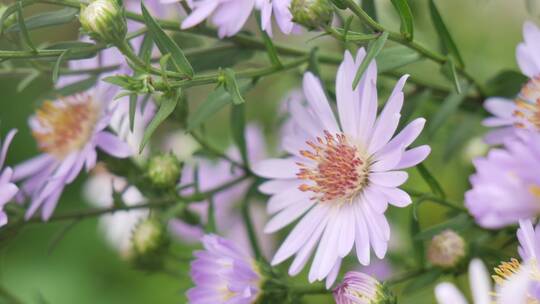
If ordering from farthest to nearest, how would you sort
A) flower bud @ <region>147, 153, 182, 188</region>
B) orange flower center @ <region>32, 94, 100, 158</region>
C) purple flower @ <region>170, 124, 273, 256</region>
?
1. purple flower @ <region>170, 124, 273, 256</region>
2. orange flower center @ <region>32, 94, 100, 158</region>
3. flower bud @ <region>147, 153, 182, 188</region>

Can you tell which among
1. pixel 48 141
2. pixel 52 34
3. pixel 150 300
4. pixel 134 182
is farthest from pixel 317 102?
pixel 52 34

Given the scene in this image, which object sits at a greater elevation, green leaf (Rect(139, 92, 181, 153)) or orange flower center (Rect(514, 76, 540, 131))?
green leaf (Rect(139, 92, 181, 153))

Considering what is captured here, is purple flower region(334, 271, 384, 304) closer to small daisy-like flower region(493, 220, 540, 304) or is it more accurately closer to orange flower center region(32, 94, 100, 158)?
small daisy-like flower region(493, 220, 540, 304)

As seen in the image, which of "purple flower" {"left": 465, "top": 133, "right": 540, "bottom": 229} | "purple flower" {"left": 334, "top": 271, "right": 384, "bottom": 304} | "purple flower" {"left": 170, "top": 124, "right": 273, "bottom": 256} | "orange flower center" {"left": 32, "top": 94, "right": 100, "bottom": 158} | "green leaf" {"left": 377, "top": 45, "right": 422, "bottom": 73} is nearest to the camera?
"purple flower" {"left": 465, "top": 133, "right": 540, "bottom": 229}

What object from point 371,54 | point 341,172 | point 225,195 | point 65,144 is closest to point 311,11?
point 371,54

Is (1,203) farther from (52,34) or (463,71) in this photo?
(52,34)

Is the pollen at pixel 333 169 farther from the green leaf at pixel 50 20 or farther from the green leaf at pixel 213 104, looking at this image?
the green leaf at pixel 50 20

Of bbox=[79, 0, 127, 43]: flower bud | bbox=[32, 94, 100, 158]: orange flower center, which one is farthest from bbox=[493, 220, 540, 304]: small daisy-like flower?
bbox=[32, 94, 100, 158]: orange flower center
